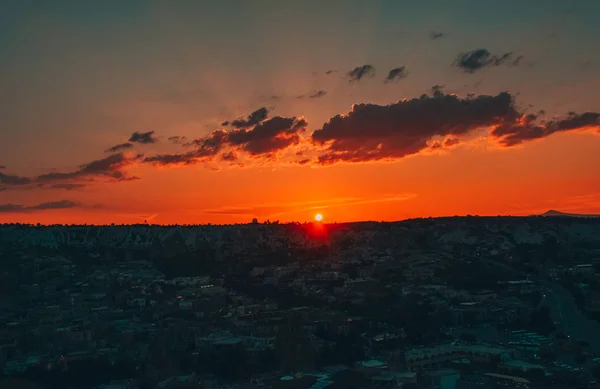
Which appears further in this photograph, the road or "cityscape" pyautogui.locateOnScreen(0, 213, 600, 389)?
the road

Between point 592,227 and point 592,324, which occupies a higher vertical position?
point 592,227

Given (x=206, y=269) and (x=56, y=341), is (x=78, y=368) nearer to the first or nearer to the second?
(x=56, y=341)

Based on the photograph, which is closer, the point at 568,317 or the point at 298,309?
the point at 568,317

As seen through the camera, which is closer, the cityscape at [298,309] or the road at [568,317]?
the cityscape at [298,309]

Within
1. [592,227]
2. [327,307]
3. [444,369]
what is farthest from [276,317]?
[592,227]

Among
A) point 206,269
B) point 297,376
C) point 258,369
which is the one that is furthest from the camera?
point 206,269

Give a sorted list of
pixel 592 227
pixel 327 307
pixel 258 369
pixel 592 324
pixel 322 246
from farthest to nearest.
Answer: pixel 592 227
pixel 322 246
pixel 327 307
pixel 592 324
pixel 258 369

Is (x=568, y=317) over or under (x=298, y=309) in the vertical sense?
under

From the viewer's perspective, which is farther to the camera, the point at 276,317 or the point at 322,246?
the point at 322,246
